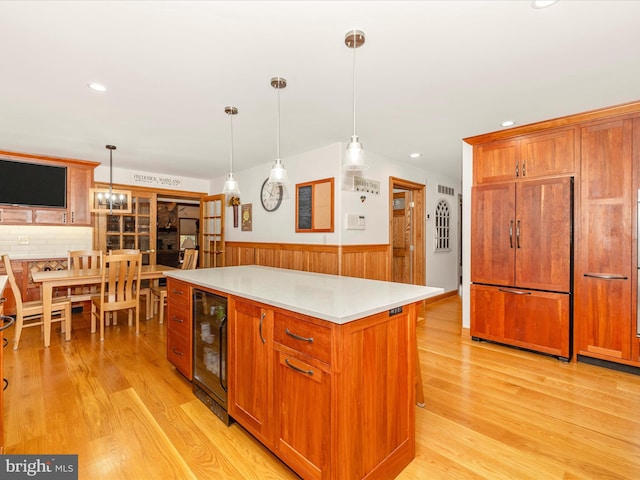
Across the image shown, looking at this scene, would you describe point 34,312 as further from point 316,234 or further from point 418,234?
point 418,234

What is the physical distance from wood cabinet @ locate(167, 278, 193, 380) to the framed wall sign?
6.33 ft

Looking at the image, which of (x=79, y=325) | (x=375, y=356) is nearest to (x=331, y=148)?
(x=375, y=356)

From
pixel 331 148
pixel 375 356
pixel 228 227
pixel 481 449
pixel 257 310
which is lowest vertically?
pixel 481 449

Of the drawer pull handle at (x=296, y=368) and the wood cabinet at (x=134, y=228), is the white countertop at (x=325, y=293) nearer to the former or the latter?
the drawer pull handle at (x=296, y=368)

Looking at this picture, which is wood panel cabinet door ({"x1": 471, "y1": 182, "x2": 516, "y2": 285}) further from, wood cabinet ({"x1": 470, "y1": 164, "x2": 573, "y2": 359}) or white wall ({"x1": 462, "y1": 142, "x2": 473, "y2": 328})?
white wall ({"x1": 462, "y1": 142, "x2": 473, "y2": 328})

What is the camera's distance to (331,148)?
3.96m

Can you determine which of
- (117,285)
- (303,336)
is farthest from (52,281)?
(303,336)

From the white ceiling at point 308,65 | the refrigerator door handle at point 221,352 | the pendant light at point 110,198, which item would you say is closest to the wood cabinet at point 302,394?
the refrigerator door handle at point 221,352

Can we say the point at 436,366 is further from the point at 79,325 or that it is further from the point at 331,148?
the point at 79,325

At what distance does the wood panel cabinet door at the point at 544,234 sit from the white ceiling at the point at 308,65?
27.5 inches

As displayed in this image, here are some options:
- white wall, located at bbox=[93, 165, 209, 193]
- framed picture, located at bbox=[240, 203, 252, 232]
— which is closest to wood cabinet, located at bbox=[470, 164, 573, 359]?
framed picture, located at bbox=[240, 203, 252, 232]

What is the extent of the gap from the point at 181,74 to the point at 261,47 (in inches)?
27.6

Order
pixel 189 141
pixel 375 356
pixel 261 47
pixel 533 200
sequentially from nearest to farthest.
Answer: pixel 375 356
pixel 261 47
pixel 533 200
pixel 189 141

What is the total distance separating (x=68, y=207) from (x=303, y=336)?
507 cm
